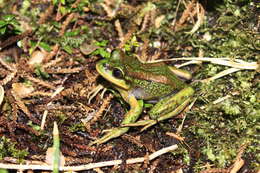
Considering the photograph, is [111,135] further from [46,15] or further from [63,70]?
[46,15]

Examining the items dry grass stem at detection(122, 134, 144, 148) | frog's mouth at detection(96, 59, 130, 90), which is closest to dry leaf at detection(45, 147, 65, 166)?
dry grass stem at detection(122, 134, 144, 148)

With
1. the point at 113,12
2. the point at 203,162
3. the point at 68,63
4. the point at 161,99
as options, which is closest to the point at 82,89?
the point at 68,63

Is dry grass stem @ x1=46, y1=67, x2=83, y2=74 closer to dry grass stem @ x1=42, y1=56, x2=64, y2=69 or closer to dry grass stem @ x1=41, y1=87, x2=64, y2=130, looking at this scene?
dry grass stem @ x1=42, y1=56, x2=64, y2=69

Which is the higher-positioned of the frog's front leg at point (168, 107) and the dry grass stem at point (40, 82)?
the dry grass stem at point (40, 82)

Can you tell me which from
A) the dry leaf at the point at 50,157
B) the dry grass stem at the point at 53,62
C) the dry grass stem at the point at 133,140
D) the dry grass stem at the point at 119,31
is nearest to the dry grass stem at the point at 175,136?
the dry grass stem at the point at 133,140

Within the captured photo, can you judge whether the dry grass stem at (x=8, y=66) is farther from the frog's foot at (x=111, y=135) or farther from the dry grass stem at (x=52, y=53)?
the frog's foot at (x=111, y=135)

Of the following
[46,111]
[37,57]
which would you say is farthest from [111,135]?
[37,57]
